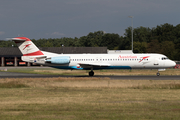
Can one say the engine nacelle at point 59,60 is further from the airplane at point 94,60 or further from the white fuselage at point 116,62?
the white fuselage at point 116,62

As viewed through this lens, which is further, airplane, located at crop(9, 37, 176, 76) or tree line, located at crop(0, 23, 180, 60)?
tree line, located at crop(0, 23, 180, 60)

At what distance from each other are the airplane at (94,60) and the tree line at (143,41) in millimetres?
54176

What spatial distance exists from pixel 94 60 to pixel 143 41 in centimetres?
10197

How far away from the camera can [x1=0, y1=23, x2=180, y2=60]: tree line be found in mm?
98512

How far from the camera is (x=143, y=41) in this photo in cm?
13575

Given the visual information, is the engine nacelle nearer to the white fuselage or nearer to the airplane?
the airplane

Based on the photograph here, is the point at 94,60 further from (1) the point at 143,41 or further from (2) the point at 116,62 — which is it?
(1) the point at 143,41

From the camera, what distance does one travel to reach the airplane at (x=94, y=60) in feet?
124

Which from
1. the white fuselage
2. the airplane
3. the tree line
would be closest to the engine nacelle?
the airplane

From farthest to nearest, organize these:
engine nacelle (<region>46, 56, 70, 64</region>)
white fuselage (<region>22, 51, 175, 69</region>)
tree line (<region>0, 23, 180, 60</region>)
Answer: tree line (<region>0, 23, 180, 60</region>) < engine nacelle (<region>46, 56, 70, 64</region>) < white fuselage (<region>22, 51, 175, 69</region>)

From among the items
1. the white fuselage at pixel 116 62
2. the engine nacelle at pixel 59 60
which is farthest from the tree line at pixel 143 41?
the engine nacelle at pixel 59 60

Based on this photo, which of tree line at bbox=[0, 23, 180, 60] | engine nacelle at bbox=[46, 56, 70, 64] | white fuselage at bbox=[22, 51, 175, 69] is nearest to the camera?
white fuselage at bbox=[22, 51, 175, 69]

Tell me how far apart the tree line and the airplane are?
54.2 m

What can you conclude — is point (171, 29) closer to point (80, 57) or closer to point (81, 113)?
point (80, 57)
